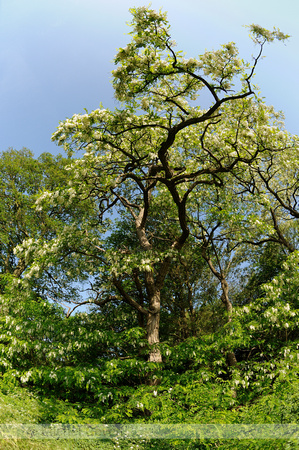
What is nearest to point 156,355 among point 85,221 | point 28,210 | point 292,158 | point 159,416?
point 159,416

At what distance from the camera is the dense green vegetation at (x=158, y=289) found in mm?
7566

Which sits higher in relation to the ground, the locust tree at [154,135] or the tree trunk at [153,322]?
the locust tree at [154,135]

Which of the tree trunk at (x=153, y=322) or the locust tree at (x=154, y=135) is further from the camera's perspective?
the tree trunk at (x=153, y=322)

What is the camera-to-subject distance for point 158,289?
11.5m

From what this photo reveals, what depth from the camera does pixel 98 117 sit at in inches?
352

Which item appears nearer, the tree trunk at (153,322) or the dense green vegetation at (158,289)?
the dense green vegetation at (158,289)

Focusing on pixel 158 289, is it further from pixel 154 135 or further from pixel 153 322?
pixel 154 135

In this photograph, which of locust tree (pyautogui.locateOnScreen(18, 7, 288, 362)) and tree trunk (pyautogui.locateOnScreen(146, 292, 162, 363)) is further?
tree trunk (pyautogui.locateOnScreen(146, 292, 162, 363))

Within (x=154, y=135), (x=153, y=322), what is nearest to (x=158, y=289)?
(x=153, y=322)

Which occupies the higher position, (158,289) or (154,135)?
(154,135)

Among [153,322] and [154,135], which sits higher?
[154,135]

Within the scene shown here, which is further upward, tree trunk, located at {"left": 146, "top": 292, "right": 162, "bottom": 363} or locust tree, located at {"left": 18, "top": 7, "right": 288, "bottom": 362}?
locust tree, located at {"left": 18, "top": 7, "right": 288, "bottom": 362}

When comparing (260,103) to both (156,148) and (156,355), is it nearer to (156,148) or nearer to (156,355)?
(156,148)

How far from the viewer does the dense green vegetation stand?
7.57 meters
